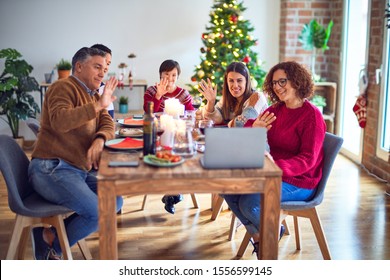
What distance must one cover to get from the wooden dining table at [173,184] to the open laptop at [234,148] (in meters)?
0.03

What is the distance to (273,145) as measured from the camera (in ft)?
9.96

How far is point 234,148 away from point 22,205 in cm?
113

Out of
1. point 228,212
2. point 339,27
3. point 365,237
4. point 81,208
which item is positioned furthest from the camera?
point 339,27

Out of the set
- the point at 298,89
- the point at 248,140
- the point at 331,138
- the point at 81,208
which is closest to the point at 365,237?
the point at 331,138

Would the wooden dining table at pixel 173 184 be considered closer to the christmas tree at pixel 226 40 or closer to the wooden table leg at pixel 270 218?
the wooden table leg at pixel 270 218

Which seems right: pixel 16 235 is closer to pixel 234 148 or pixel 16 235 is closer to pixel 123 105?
pixel 234 148

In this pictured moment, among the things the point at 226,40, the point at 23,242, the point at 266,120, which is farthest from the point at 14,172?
the point at 226,40

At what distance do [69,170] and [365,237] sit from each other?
6.36ft

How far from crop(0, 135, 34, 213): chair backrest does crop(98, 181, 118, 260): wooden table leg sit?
0.60 metres

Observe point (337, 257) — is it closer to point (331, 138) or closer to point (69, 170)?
point (331, 138)

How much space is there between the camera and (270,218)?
7.97 ft

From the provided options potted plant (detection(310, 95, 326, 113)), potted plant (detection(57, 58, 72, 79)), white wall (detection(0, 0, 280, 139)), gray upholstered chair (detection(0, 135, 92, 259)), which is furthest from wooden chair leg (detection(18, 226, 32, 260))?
potted plant (detection(310, 95, 326, 113))

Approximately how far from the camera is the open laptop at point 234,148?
7.52 ft

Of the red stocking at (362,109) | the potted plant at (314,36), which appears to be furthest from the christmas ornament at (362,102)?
the potted plant at (314,36)
